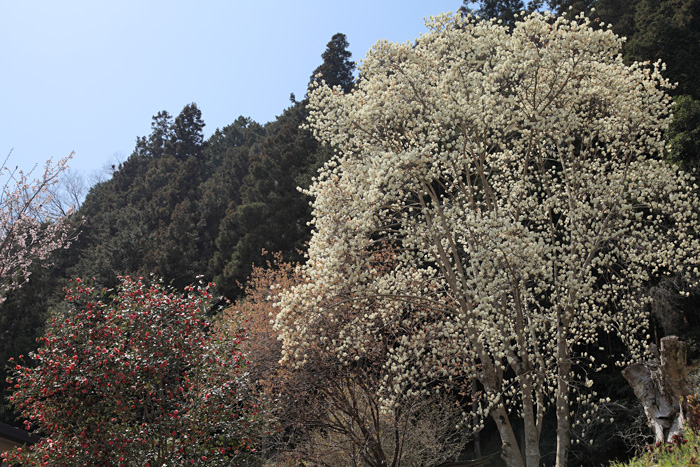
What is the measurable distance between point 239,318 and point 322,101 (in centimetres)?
405

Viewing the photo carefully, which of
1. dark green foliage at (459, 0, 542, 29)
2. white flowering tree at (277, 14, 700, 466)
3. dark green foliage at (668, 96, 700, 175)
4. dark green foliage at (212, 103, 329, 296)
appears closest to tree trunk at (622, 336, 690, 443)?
white flowering tree at (277, 14, 700, 466)

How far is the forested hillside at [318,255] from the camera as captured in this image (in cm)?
946

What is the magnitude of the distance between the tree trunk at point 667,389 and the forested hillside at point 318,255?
141 centimetres

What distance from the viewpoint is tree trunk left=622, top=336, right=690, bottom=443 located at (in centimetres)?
723

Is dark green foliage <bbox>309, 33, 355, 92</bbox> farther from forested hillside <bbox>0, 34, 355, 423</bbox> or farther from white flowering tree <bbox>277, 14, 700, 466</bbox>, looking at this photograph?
white flowering tree <bbox>277, 14, 700, 466</bbox>

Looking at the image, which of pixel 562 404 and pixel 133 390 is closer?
pixel 133 390

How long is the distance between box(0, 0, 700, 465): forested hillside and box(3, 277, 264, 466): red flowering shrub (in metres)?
1.14

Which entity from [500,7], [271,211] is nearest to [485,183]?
[271,211]

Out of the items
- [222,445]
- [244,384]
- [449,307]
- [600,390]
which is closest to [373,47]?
[449,307]

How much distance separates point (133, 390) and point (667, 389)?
7454 millimetres

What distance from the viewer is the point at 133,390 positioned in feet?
26.8

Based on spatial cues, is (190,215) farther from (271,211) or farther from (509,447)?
(509,447)

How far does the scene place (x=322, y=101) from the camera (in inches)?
388

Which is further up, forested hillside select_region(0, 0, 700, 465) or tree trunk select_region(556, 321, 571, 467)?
forested hillside select_region(0, 0, 700, 465)
